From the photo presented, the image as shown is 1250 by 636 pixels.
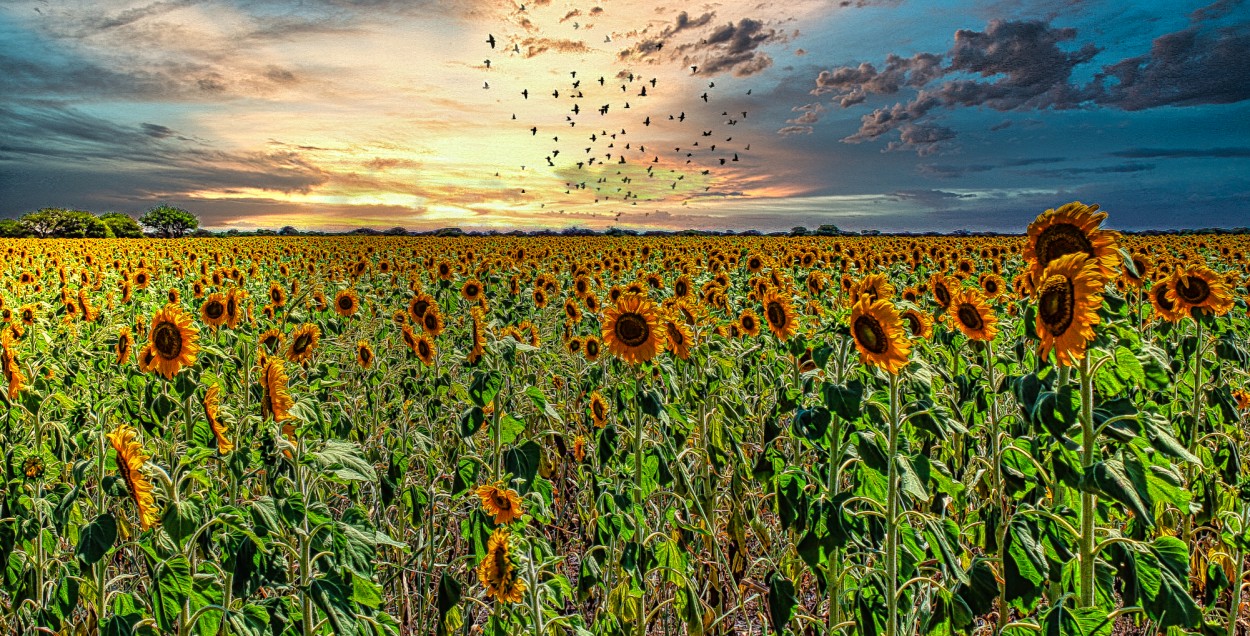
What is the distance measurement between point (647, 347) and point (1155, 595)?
2.68 meters

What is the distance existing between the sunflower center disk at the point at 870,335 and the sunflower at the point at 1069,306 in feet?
1.86

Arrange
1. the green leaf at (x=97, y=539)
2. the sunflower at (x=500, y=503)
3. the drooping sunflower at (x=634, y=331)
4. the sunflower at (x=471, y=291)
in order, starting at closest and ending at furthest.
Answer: the green leaf at (x=97, y=539) → the sunflower at (x=500, y=503) → the drooping sunflower at (x=634, y=331) → the sunflower at (x=471, y=291)

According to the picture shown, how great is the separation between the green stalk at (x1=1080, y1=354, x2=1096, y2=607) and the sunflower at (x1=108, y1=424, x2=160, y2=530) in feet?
10.8

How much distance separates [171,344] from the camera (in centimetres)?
403

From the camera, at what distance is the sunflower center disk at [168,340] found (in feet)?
13.1

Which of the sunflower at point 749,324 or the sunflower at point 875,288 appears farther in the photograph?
the sunflower at point 749,324

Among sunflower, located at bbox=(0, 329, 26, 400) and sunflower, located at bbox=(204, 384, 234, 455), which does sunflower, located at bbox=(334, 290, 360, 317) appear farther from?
sunflower, located at bbox=(204, 384, 234, 455)

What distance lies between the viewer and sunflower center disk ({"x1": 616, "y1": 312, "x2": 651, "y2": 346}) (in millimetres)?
4172

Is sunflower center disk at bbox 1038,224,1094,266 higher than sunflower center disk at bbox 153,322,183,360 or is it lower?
higher

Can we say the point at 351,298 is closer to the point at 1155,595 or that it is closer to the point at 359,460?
the point at 359,460

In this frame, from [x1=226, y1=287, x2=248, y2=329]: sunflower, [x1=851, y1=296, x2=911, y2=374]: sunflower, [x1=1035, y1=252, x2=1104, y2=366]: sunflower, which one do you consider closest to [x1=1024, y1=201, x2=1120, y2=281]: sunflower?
[x1=1035, y1=252, x2=1104, y2=366]: sunflower

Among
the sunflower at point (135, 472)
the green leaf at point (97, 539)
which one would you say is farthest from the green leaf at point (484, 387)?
the green leaf at point (97, 539)

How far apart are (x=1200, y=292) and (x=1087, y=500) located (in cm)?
386

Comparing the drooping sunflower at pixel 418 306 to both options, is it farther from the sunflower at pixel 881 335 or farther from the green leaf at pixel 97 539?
the sunflower at pixel 881 335
